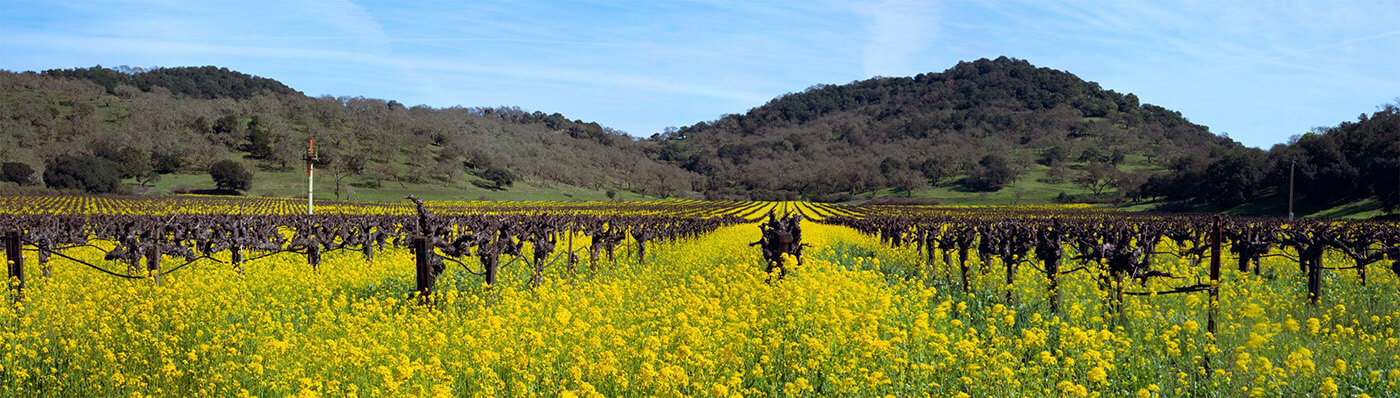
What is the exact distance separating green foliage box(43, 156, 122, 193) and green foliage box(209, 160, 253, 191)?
10039mm

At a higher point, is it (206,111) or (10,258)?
(206,111)

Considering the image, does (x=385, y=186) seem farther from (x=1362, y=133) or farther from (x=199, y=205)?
(x=1362, y=133)

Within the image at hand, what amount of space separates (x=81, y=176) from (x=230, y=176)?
46.5 ft

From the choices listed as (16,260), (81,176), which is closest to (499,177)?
(81,176)

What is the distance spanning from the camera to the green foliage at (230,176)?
312ft

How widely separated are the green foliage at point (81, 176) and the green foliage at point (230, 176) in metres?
10.0

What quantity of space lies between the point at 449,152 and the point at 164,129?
151 ft

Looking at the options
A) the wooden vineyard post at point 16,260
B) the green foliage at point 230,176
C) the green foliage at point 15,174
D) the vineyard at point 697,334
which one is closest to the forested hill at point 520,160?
the green foliage at point 15,174

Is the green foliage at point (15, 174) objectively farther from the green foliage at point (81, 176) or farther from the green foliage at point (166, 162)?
the green foliage at point (166, 162)

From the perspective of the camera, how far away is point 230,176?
95.1 m

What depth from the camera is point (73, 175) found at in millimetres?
84500

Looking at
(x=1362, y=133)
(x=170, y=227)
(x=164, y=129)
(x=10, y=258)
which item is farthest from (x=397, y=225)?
(x=164, y=129)

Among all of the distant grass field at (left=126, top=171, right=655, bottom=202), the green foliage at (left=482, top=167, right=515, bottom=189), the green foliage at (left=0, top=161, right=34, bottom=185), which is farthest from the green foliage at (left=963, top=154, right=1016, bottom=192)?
the green foliage at (left=0, top=161, right=34, bottom=185)

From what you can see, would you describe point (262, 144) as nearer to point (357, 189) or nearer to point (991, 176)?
point (357, 189)
